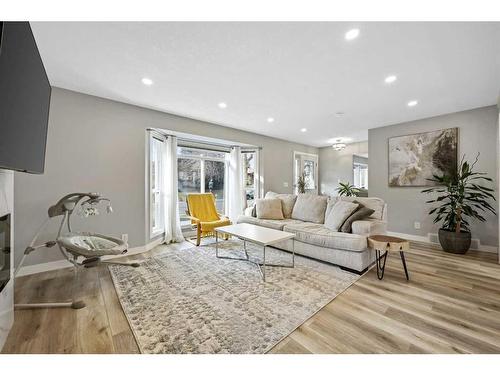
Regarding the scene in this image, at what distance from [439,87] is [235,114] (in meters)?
2.98

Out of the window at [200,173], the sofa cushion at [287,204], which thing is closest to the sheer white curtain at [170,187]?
the window at [200,173]

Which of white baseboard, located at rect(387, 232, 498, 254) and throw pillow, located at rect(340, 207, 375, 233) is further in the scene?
white baseboard, located at rect(387, 232, 498, 254)

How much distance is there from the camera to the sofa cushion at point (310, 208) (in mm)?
3531

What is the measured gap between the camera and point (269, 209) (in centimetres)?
389

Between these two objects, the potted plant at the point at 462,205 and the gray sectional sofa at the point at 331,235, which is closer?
the gray sectional sofa at the point at 331,235

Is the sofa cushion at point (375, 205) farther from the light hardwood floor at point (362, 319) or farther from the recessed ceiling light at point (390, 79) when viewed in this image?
the recessed ceiling light at point (390, 79)

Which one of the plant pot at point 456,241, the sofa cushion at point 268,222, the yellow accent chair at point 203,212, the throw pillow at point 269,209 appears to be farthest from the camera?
the throw pillow at point 269,209

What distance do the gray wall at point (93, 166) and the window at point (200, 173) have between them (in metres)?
1.09

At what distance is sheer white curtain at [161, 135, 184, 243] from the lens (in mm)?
3933

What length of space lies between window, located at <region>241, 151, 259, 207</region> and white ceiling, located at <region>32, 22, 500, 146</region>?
1.82 m

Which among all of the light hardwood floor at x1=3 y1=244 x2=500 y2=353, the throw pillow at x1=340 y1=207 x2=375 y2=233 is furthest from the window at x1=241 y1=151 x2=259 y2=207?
the light hardwood floor at x1=3 y1=244 x2=500 y2=353

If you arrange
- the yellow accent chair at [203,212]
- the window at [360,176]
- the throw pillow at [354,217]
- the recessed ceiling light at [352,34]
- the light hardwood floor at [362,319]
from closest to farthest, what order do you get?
1. the light hardwood floor at [362,319]
2. the recessed ceiling light at [352,34]
3. the throw pillow at [354,217]
4. the yellow accent chair at [203,212]
5. the window at [360,176]

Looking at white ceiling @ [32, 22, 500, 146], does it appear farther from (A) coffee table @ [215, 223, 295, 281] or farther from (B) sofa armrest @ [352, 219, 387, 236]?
(A) coffee table @ [215, 223, 295, 281]
